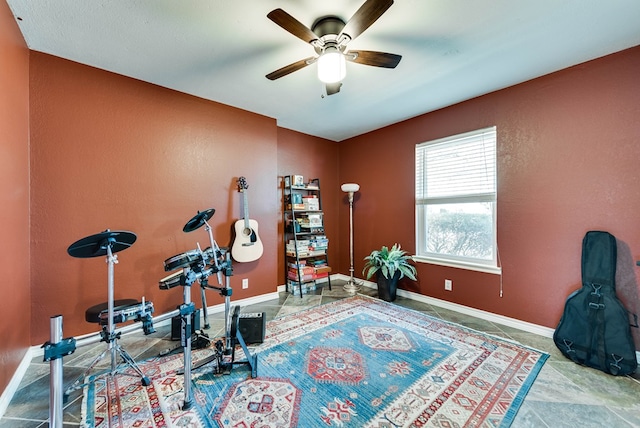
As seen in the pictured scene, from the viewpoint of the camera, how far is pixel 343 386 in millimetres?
1796

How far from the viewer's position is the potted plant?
342 centimetres

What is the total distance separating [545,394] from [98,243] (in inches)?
115

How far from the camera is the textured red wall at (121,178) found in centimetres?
223

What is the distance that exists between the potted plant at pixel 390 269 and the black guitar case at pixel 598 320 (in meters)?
1.50

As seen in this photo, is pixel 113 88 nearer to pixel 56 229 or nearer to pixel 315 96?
pixel 56 229

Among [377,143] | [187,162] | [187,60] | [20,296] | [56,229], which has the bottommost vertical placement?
[20,296]

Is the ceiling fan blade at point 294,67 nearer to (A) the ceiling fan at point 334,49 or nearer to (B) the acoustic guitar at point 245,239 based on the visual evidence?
(A) the ceiling fan at point 334,49

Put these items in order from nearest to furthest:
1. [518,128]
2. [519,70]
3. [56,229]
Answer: [56,229], [519,70], [518,128]

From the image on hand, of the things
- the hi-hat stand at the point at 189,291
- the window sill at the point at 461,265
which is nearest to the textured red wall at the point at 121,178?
the hi-hat stand at the point at 189,291

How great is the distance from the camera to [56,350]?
99 centimetres

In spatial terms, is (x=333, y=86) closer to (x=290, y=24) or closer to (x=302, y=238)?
(x=290, y=24)

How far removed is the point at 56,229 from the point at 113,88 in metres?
1.38

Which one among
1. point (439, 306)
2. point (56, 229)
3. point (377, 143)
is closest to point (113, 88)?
point (56, 229)

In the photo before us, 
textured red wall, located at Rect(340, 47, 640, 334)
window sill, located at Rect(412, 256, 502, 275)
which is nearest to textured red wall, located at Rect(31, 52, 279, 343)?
window sill, located at Rect(412, 256, 502, 275)
